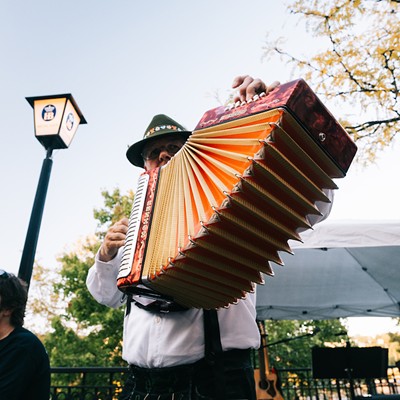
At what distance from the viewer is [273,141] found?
0.99m

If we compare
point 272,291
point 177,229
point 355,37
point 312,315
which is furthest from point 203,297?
point 355,37

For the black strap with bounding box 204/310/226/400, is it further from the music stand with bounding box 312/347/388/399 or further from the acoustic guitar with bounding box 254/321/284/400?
the acoustic guitar with bounding box 254/321/284/400

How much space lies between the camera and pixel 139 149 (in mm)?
1849

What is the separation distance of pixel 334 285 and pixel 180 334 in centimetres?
501

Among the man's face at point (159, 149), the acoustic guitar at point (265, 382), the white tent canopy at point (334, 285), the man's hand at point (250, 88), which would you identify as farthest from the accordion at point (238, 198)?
the acoustic guitar at point (265, 382)

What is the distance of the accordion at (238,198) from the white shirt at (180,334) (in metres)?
0.22

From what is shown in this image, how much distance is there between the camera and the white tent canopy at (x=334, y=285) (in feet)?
16.3

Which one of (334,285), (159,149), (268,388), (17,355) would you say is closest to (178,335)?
(159,149)

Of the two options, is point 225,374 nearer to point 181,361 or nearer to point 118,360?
point 181,361

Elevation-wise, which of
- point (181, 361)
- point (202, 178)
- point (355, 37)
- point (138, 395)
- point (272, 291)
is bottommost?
point (138, 395)

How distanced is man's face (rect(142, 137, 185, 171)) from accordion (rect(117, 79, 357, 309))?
50 centimetres

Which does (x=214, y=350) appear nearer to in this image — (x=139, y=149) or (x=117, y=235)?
(x=117, y=235)

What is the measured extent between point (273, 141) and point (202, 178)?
0.28 metres

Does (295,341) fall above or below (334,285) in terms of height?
below
